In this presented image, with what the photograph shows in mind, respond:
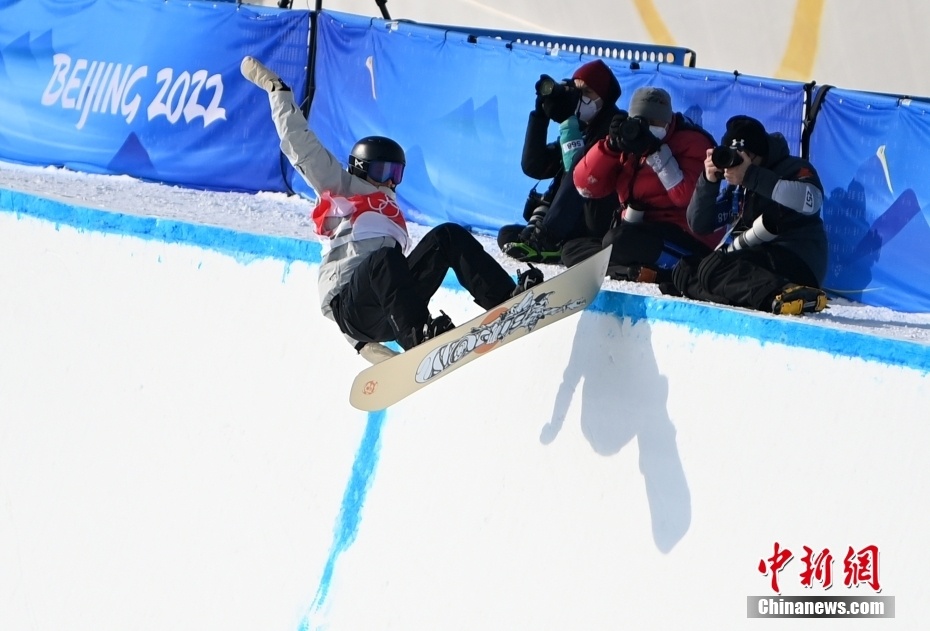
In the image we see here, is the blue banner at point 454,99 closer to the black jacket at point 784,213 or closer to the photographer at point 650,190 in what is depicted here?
the photographer at point 650,190

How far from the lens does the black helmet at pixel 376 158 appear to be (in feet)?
14.9

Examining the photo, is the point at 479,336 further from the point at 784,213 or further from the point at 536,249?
the point at 536,249

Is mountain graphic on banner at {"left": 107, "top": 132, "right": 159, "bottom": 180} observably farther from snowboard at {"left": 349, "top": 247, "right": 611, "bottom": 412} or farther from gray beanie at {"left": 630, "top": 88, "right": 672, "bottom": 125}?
snowboard at {"left": 349, "top": 247, "right": 611, "bottom": 412}

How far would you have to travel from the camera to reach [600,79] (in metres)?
6.24

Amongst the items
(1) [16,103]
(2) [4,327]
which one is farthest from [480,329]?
(1) [16,103]

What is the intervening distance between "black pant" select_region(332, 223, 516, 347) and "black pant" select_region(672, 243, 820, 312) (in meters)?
1.09

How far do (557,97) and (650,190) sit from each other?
77 cm

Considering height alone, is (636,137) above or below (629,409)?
above

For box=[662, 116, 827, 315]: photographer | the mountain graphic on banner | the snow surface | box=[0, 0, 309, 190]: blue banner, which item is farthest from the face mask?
the mountain graphic on banner

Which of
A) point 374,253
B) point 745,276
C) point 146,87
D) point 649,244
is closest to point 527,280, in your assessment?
point 374,253

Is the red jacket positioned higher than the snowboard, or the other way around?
the red jacket

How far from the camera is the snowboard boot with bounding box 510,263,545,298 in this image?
4.25m

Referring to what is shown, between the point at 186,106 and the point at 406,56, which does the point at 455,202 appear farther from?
the point at 186,106

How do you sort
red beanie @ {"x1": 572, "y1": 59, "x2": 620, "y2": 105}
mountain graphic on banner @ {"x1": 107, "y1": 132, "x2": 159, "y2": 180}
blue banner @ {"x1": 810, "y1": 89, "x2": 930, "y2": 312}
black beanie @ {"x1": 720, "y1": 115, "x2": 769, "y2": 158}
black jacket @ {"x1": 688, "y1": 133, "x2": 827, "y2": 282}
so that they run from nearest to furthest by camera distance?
black beanie @ {"x1": 720, "y1": 115, "x2": 769, "y2": 158} → black jacket @ {"x1": 688, "y1": 133, "x2": 827, "y2": 282} → blue banner @ {"x1": 810, "y1": 89, "x2": 930, "y2": 312} → red beanie @ {"x1": 572, "y1": 59, "x2": 620, "y2": 105} → mountain graphic on banner @ {"x1": 107, "y1": 132, "x2": 159, "y2": 180}
